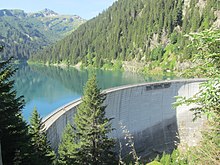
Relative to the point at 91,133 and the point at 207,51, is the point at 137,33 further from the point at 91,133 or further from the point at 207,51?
the point at 207,51

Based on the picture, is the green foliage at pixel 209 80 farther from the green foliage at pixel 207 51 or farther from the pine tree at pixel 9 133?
the pine tree at pixel 9 133

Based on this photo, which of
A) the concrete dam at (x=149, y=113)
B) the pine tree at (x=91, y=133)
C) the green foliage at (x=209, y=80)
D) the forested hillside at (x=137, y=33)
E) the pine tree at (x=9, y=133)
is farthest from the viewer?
the forested hillside at (x=137, y=33)

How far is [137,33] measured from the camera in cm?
12262

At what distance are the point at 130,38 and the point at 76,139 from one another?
105m

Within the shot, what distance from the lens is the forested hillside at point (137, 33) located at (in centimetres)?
9881

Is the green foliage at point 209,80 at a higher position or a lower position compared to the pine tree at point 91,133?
higher

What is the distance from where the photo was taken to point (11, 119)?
1179 cm

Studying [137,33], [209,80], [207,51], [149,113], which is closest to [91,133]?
[207,51]

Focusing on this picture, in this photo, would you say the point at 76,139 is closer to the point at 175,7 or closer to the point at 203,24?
the point at 203,24

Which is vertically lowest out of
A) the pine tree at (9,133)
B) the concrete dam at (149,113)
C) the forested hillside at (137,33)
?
the concrete dam at (149,113)

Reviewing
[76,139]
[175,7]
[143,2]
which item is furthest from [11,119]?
[143,2]

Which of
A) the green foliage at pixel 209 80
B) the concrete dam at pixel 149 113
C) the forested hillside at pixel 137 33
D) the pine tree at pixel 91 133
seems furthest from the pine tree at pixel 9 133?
the forested hillside at pixel 137 33

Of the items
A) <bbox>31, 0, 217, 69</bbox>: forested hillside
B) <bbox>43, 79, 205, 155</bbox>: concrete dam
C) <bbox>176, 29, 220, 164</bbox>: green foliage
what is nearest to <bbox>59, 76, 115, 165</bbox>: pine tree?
<bbox>43, 79, 205, 155</bbox>: concrete dam

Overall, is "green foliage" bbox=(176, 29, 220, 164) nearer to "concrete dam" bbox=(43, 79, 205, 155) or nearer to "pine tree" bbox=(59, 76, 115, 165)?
"pine tree" bbox=(59, 76, 115, 165)
